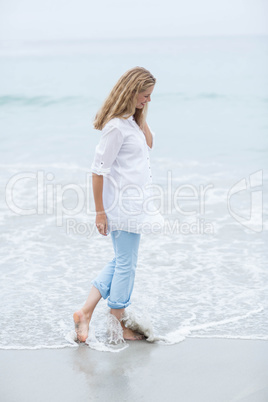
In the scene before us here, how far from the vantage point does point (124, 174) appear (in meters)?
3.07

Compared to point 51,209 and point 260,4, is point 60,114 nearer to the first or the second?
point 51,209

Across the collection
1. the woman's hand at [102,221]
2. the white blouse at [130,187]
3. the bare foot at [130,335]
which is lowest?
the bare foot at [130,335]

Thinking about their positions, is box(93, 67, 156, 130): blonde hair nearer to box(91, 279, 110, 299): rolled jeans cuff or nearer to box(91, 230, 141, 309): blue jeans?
box(91, 230, 141, 309): blue jeans

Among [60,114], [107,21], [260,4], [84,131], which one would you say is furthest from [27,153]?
[260,4]

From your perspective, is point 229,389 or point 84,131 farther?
point 84,131

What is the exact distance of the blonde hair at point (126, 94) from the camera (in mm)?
2955

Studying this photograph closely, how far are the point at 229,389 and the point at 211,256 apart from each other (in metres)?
2.23

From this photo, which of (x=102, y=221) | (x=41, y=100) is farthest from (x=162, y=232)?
(x=41, y=100)

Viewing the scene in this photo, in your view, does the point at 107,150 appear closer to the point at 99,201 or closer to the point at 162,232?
the point at 99,201

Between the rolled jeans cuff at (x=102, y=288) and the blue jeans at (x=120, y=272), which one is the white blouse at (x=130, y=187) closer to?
the blue jeans at (x=120, y=272)

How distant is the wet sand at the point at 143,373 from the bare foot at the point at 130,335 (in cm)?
5

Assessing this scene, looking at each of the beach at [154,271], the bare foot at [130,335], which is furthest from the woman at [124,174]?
the beach at [154,271]

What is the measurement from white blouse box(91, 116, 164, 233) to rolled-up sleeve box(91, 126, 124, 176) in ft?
0.07

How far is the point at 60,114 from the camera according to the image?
15.7 meters
